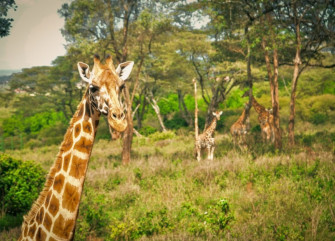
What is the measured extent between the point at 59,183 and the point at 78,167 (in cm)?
28

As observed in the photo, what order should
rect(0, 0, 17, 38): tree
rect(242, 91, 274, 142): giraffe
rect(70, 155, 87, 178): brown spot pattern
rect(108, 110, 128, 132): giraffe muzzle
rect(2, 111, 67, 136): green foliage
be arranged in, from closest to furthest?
rect(108, 110, 128, 132): giraffe muzzle → rect(70, 155, 87, 178): brown spot pattern → rect(0, 0, 17, 38): tree → rect(242, 91, 274, 142): giraffe → rect(2, 111, 67, 136): green foliage

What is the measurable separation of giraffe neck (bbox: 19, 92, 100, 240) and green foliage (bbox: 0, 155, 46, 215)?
3644mm

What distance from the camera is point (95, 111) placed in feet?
9.07

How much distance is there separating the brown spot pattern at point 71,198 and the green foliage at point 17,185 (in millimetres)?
4122

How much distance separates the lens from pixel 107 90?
2531mm

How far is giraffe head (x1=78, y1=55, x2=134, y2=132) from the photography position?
7.75ft

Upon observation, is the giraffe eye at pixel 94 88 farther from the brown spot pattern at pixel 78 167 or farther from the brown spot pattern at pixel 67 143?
the brown spot pattern at pixel 78 167

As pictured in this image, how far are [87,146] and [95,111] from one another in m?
0.38

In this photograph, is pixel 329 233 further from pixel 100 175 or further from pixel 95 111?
pixel 100 175

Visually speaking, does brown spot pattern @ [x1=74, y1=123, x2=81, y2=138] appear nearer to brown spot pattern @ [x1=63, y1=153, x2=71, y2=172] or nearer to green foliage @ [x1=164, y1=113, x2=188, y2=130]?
brown spot pattern @ [x1=63, y1=153, x2=71, y2=172]

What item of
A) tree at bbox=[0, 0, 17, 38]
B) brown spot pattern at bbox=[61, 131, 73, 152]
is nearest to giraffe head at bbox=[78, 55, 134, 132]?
brown spot pattern at bbox=[61, 131, 73, 152]

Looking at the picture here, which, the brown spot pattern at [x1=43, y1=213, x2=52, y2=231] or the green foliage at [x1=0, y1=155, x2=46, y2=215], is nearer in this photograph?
the brown spot pattern at [x1=43, y1=213, x2=52, y2=231]

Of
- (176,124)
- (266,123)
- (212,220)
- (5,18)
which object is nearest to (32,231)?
(212,220)

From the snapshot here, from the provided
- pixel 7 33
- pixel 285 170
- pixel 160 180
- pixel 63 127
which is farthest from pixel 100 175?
pixel 63 127
